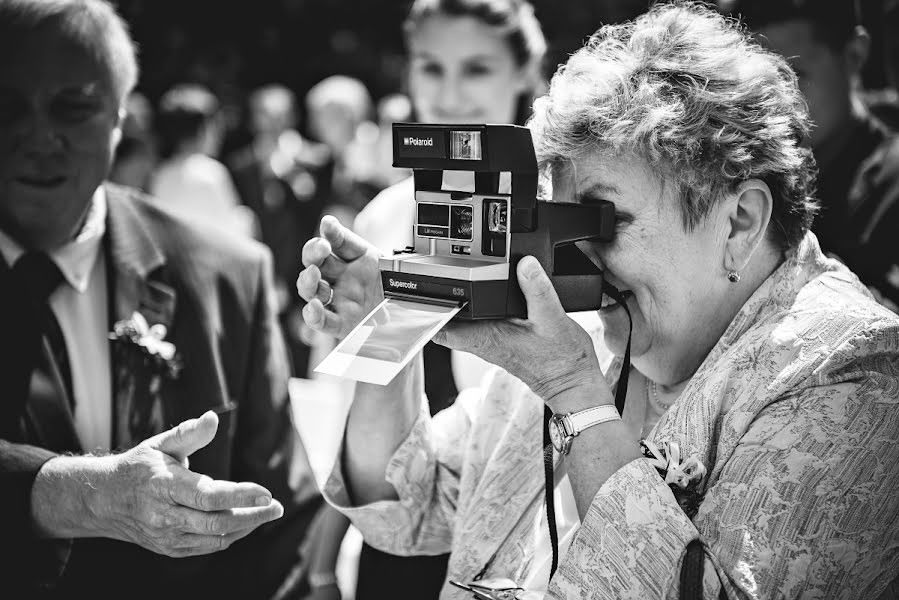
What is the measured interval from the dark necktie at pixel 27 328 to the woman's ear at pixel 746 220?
1.42m

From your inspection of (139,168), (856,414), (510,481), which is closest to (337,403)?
(510,481)

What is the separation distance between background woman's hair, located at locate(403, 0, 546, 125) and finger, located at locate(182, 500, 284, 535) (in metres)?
1.93

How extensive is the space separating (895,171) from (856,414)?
124cm

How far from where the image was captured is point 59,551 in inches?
68.3

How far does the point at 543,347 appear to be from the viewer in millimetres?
1504

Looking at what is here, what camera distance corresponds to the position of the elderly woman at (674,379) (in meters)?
1.38

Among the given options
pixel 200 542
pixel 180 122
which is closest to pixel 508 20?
pixel 200 542

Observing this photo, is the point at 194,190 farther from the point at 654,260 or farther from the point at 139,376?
the point at 654,260

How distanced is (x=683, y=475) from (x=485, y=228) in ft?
1.77

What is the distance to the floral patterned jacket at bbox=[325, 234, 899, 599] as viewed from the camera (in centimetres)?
135

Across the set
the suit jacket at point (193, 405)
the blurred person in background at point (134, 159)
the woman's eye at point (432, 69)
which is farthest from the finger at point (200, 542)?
the blurred person in background at point (134, 159)

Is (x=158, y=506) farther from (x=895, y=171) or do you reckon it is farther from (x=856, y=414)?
(x=895, y=171)

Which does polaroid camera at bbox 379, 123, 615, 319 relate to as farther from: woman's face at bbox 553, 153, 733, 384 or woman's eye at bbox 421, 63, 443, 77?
woman's eye at bbox 421, 63, 443, 77

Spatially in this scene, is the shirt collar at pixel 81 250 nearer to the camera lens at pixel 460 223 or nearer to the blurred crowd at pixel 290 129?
the blurred crowd at pixel 290 129
